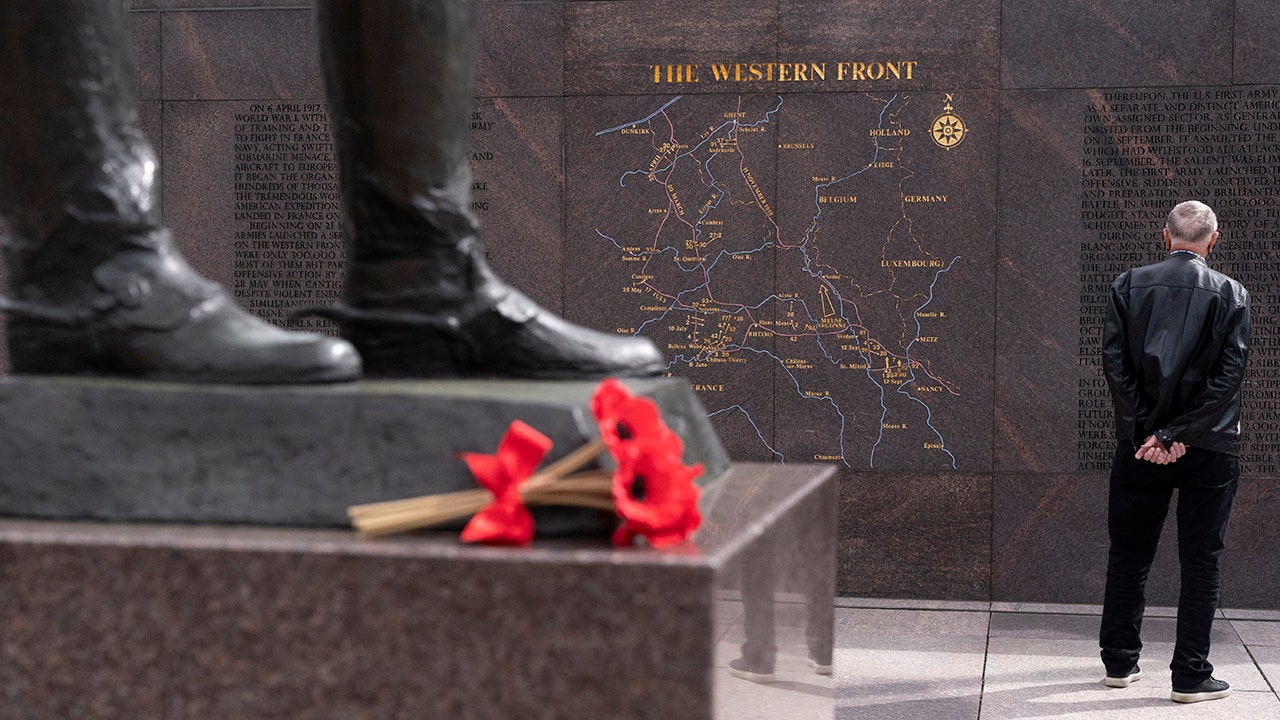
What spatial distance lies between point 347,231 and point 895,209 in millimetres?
4670

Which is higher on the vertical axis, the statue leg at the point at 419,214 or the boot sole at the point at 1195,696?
the statue leg at the point at 419,214

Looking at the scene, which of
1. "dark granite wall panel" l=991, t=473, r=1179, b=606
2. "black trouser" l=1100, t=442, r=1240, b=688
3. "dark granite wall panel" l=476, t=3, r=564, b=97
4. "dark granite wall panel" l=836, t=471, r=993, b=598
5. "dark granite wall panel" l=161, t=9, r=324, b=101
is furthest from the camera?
"dark granite wall panel" l=161, t=9, r=324, b=101

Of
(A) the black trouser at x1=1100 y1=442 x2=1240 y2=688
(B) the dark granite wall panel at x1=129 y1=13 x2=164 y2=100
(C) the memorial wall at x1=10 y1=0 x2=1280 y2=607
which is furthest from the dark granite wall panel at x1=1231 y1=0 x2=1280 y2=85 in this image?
(B) the dark granite wall panel at x1=129 y1=13 x2=164 y2=100

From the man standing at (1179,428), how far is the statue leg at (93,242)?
3.54 m

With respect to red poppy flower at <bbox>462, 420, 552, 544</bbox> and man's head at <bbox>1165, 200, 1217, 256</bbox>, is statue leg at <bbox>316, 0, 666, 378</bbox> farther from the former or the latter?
man's head at <bbox>1165, 200, 1217, 256</bbox>

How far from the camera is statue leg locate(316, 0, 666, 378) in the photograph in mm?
2070

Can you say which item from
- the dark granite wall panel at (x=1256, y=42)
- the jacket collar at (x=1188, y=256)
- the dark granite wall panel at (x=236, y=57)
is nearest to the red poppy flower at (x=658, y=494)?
the jacket collar at (x=1188, y=256)

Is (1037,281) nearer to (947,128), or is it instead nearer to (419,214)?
(947,128)

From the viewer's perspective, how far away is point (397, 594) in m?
1.63

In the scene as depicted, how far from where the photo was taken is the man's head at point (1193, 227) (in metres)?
4.84

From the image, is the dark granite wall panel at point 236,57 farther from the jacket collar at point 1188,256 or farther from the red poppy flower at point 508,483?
the red poppy flower at point 508,483

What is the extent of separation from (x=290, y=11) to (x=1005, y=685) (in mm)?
4721

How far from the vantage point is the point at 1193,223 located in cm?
485

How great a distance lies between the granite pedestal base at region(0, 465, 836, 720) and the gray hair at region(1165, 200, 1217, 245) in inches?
144
